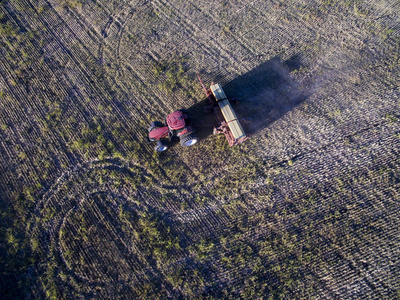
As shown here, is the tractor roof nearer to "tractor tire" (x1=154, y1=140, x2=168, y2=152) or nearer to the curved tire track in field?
"tractor tire" (x1=154, y1=140, x2=168, y2=152)

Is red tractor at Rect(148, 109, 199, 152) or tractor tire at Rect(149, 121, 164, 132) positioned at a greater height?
tractor tire at Rect(149, 121, 164, 132)

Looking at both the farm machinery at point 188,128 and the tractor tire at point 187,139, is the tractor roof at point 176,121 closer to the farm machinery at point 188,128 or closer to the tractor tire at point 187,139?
the farm machinery at point 188,128

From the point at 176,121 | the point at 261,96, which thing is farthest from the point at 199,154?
the point at 261,96

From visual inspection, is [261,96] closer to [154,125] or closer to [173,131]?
[173,131]

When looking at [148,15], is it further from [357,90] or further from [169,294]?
[169,294]

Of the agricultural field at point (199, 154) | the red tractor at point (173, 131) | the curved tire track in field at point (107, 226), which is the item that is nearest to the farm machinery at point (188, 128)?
the red tractor at point (173, 131)

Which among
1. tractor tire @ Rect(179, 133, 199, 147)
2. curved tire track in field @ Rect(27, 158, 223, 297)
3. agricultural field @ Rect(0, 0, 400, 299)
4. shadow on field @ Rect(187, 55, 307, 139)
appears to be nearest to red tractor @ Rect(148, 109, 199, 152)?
tractor tire @ Rect(179, 133, 199, 147)

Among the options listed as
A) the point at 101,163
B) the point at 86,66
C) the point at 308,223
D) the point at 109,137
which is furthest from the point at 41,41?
the point at 308,223
